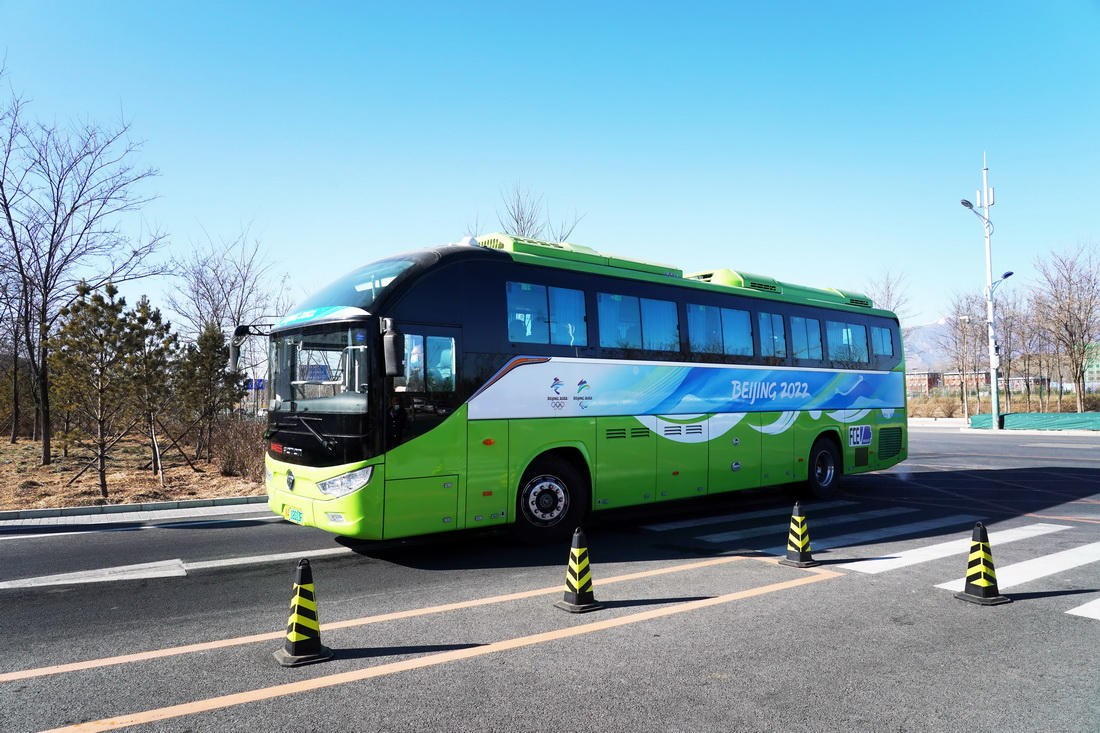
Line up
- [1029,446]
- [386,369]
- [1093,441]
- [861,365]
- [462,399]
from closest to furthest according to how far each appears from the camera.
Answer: [386,369] → [462,399] → [861,365] → [1029,446] → [1093,441]

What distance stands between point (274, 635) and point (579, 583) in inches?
99.2

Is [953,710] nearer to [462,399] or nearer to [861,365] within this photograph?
[462,399]

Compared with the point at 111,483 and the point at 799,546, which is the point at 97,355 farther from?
the point at 799,546

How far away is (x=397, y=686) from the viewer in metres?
A: 4.36

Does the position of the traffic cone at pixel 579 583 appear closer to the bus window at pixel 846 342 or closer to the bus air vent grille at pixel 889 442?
the bus window at pixel 846 342

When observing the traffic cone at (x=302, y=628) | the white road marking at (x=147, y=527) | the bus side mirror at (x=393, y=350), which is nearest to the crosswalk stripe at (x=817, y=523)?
the bus side mirror at (x=393, y=350)

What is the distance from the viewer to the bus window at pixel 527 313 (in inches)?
332

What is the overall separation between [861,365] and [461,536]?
9440 mm

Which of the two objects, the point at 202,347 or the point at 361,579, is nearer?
the point at 361,579

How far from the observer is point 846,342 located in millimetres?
13828

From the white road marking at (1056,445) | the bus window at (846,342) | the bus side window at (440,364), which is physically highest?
the bus window at (846,342)

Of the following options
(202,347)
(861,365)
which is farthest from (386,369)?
(202,347)

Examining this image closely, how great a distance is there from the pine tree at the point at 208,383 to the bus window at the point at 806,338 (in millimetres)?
12953

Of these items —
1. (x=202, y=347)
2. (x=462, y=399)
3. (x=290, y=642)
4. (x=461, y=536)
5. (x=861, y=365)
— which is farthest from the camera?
(x=202, y=347)
